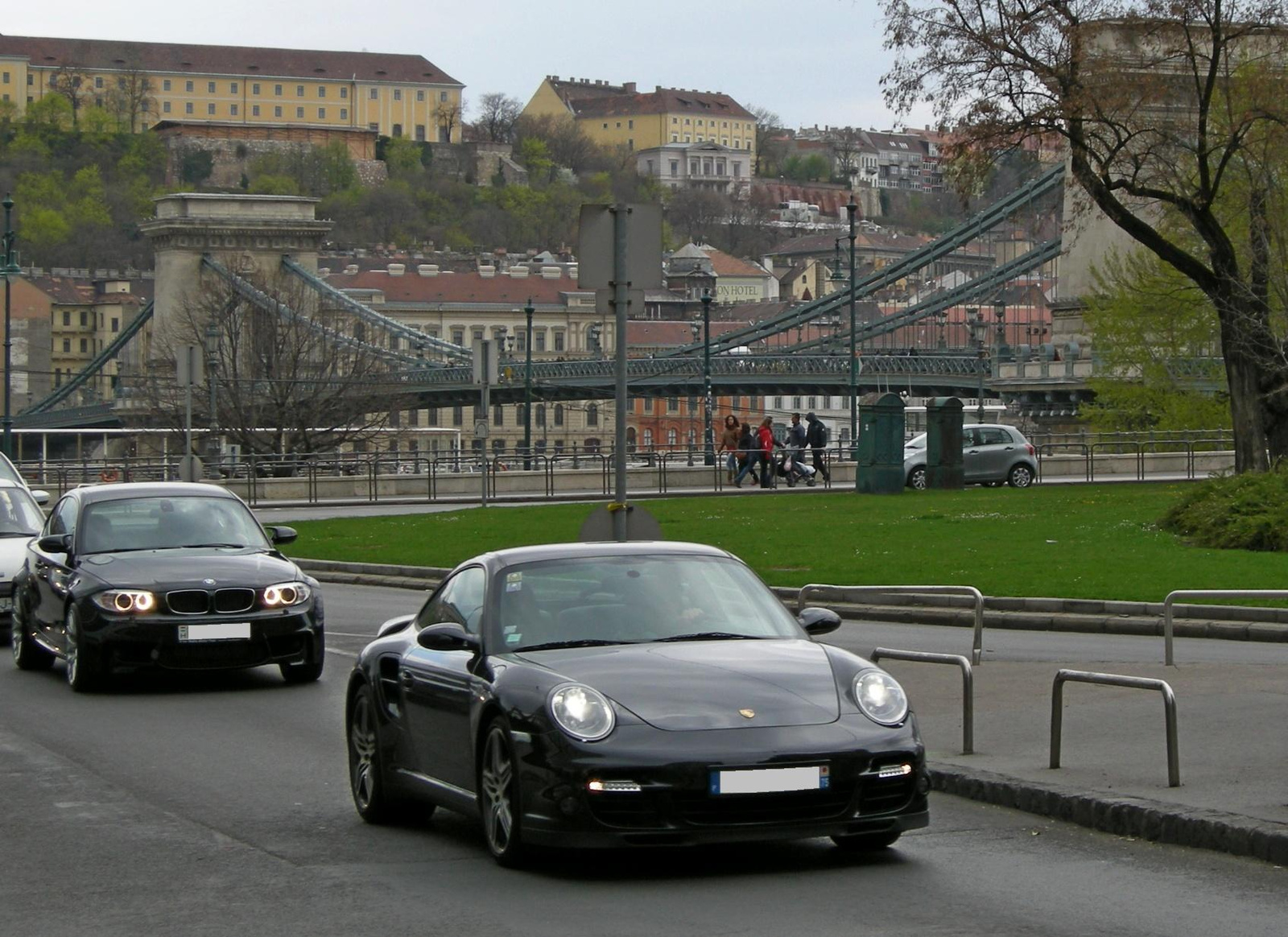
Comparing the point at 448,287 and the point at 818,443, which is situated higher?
the point at 448,287

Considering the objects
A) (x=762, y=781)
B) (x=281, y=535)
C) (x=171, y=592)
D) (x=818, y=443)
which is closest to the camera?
(x=762, y=781)

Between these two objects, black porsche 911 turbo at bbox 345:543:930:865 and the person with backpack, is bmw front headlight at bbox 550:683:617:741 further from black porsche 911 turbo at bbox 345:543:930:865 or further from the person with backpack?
the person with backpack

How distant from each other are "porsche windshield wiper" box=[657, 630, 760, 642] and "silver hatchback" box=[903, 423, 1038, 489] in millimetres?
40092

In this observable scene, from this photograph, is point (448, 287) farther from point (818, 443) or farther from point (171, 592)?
point (171, 592)

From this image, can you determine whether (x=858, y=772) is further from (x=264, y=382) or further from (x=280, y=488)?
(x=264, y=382)

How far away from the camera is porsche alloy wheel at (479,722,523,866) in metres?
8.81

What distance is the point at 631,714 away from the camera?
860cm

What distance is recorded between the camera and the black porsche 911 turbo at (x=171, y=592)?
15820mm

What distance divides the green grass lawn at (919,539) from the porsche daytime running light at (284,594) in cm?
818

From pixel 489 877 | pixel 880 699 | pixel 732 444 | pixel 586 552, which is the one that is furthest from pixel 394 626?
pixel 732 444

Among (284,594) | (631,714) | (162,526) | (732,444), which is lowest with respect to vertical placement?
(284,594)

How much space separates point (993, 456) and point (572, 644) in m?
41.3

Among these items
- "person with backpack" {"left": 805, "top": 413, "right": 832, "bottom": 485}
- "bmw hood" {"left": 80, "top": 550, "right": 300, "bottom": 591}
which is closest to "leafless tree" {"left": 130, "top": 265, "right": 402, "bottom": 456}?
"person with backpack" {"left": 805, "top": 413, "right": 832, "bottom": 485}

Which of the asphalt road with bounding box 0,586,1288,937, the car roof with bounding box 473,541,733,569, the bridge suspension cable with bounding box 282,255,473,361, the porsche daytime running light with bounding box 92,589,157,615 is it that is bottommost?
the asphalt road with bounding box 0,586,1288,937
